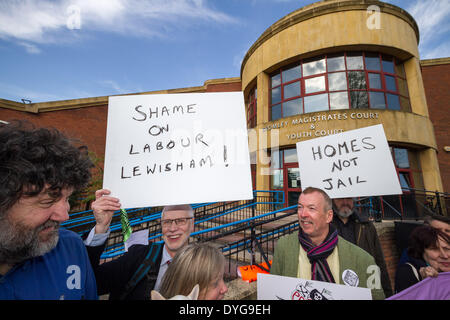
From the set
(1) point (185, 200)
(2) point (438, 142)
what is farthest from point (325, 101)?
(1) point (185, 200)

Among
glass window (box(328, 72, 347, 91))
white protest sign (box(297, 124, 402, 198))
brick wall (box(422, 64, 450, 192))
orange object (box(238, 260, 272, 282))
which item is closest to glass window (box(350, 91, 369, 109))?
glass window (box(328, 72, 347, 91))

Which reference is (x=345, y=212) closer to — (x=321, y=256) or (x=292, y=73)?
(x=321, y=256)

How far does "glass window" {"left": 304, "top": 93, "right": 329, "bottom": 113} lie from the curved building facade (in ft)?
0.16

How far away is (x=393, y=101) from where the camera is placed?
994cm

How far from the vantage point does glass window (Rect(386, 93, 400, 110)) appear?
32.2 feet

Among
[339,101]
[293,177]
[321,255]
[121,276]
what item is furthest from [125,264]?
[339,101]

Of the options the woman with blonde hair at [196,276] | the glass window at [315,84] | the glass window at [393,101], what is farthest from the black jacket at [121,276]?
the glass window at [393,101]

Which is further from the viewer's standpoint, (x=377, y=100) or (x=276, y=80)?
(x=276, y=80)

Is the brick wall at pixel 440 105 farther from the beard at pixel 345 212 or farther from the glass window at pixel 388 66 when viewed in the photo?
the beard at pixel 345 212

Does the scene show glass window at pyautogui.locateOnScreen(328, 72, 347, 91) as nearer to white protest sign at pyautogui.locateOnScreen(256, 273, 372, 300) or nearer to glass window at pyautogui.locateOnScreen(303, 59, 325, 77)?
glass window at pyautogui.locateOnScreen(303, 59, 325, 77)

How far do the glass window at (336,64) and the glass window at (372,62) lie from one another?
4.42 ft

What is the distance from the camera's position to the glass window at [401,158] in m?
9.38

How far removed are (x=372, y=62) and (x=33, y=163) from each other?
14.0 meters

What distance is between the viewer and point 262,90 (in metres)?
11.6
